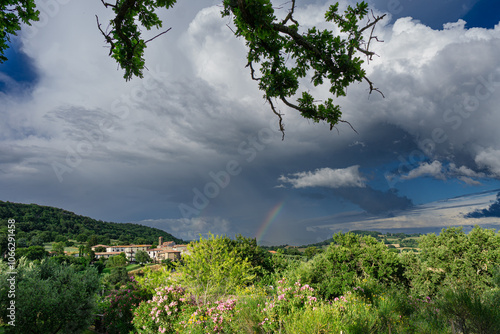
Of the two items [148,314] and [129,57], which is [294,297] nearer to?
[148,314]

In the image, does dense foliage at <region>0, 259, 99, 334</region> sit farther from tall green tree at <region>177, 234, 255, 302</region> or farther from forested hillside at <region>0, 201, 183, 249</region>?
forested hillside at <region>0, 201, 183, 249</region>

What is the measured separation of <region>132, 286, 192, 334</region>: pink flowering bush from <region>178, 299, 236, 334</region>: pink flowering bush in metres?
0.60

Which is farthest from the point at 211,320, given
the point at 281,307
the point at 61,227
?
the point at 61,227

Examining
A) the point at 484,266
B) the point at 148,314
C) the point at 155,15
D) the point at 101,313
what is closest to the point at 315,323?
the point at 155,15

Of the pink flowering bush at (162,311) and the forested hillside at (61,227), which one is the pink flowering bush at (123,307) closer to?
the pink flowering bush at (162,311)

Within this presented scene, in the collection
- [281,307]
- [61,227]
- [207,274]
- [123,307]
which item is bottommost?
[123,307]

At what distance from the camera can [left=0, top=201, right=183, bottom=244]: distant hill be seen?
236 feet

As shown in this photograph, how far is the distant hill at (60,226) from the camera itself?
7190 centimetres

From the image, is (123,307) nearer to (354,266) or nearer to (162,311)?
(162,311)

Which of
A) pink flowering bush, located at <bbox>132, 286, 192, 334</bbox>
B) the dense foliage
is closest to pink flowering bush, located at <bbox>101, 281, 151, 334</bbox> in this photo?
the dense foliage

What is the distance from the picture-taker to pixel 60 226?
300 feet

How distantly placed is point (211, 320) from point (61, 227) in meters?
110

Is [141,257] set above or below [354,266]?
below

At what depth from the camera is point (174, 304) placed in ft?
26.7
